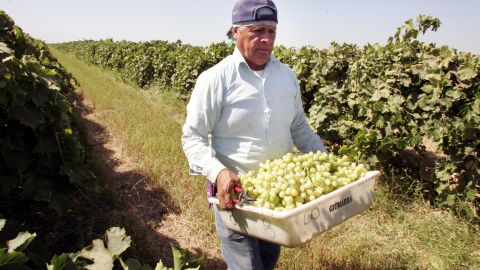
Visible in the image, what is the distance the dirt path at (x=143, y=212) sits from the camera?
12.9 ft

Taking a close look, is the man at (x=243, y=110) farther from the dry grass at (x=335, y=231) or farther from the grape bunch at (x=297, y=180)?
the dry grass at (x=335, y=231)

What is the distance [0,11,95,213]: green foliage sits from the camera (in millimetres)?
3239

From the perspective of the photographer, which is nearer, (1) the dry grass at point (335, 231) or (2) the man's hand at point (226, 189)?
(2) the man's hand at point (226, 189)

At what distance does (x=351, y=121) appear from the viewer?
5.82 meters

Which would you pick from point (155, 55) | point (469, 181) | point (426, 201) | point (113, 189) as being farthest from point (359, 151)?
point (155, 55)

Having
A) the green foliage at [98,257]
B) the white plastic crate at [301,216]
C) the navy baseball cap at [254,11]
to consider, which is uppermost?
the navy baseball cap at [254,11]

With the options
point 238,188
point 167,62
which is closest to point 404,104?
point 238,188

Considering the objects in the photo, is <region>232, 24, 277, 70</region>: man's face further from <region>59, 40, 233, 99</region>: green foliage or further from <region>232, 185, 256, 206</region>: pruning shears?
<region>59, 40, 233, 99</region>: green foliage

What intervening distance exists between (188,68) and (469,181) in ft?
30.1

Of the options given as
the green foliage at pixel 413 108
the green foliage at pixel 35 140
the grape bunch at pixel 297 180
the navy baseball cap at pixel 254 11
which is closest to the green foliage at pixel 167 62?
the green foliage at pixel 413 108

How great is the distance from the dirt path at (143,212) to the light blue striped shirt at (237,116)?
184 cm

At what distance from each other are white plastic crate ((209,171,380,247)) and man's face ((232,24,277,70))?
846 mm

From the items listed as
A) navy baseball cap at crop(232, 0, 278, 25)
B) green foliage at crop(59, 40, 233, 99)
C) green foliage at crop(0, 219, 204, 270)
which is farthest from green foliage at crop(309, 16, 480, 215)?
green foliage at crop(59, 40, 233, 99)

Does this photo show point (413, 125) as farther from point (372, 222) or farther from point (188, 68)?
point (188, 68)
